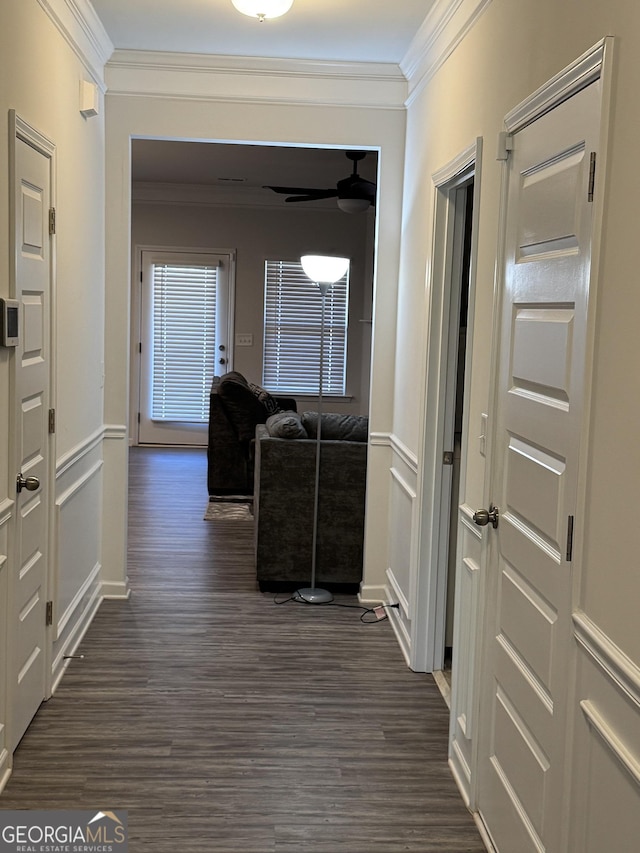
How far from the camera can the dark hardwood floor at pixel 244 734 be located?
2.69m

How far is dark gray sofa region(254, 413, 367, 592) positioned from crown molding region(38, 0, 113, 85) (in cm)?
207

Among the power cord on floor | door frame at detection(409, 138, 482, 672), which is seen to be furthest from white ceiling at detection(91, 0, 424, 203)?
the power cord on floor

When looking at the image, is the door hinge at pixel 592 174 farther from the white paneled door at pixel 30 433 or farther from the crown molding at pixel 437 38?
the white paneled door at pixel 30 433

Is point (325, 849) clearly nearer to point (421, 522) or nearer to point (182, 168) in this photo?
point (421, 522)

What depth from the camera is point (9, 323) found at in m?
2.69

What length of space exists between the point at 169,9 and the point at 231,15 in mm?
261

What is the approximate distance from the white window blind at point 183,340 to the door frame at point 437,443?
630cm

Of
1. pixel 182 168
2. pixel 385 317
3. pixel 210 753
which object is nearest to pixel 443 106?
pixel 385 317

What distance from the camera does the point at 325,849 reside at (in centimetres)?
257

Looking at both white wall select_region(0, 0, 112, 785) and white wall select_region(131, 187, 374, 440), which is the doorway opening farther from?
white wall select_region(0, 0, 112, 785)

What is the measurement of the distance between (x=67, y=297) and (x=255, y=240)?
20.6ft

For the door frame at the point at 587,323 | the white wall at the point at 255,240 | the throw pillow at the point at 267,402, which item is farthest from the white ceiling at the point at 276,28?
the white wall at the point at 255,240

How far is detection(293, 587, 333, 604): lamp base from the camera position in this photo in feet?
15.9

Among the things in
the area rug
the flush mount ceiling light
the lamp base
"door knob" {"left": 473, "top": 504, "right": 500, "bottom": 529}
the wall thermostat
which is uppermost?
the flush mount ceiling light
